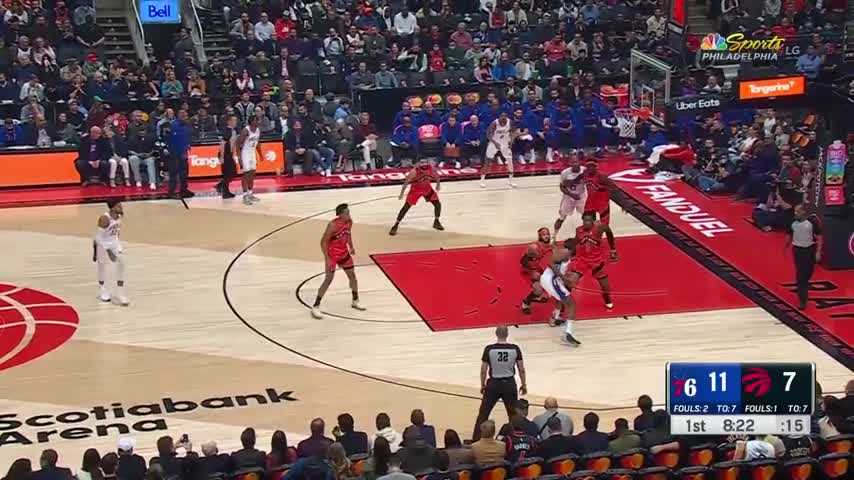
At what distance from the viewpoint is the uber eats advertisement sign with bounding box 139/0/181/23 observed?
3288 centimetres

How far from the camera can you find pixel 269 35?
32.2 meters

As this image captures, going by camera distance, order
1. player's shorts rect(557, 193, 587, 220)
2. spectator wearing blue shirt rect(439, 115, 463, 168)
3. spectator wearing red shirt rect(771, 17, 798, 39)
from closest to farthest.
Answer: player's shorts rect(557, 193, 587, 220)
spectator wearing blue shirt rect(439, 115, 463, 168)
spectator wearing red shirt rect(771, 17, 798, 39)

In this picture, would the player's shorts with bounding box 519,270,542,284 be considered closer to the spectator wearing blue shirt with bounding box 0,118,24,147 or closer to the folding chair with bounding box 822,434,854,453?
the folding chair with bounding box 822,434,854,453

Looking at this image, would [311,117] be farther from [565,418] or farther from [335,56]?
[565,418]

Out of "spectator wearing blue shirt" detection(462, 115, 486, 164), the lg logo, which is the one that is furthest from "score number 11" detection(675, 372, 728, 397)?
"spectator wearing blue shirt" detection(462, 115, 486, 164)

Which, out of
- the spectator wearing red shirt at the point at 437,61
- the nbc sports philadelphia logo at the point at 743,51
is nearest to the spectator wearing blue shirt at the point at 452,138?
the spectator wearing red shirt at the point at 437,61

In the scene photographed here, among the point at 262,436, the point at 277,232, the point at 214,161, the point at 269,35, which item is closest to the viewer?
the point at 262,436

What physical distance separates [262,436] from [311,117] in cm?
1344

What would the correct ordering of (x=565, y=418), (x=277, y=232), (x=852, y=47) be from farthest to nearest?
(x=277, y=232) < (x=852, y=47) < (x=565, y=418)

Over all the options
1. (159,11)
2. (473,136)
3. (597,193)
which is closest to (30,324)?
(597,193)

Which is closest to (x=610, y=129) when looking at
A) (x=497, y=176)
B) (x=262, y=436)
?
(x=497, y=176)

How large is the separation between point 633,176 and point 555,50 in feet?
19.0

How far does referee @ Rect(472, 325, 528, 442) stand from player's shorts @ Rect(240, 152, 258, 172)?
1100cm

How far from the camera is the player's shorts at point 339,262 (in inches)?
781
